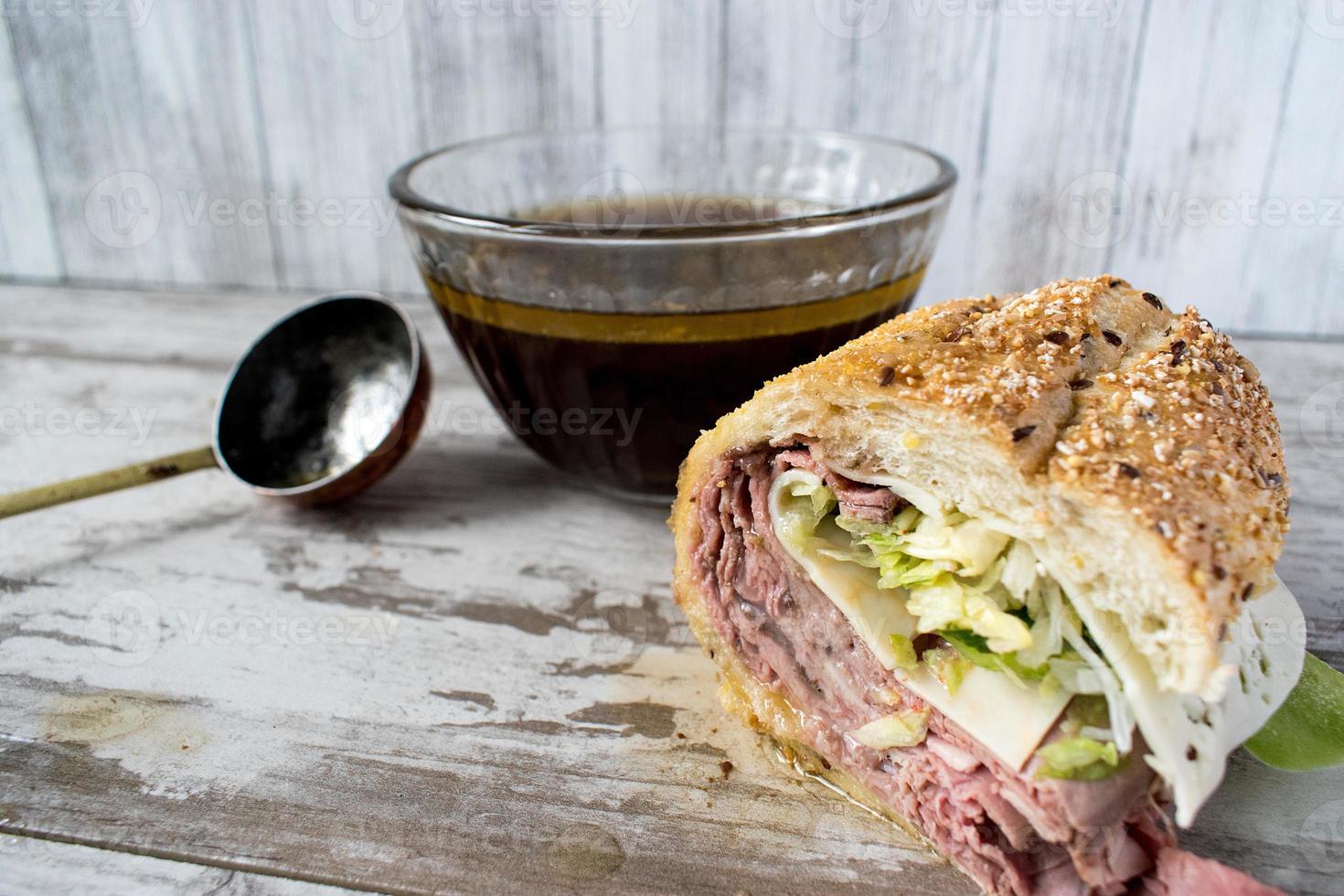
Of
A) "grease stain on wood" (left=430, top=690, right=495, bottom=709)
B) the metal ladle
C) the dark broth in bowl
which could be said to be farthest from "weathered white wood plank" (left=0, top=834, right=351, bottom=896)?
the dark broth in bowl

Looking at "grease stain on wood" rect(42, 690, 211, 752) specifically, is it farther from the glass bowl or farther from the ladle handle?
the glass bowl

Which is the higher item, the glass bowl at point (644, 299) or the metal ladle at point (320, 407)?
the glass bowl at point (644, 299)

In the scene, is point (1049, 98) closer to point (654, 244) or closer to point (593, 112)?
point (593, 112)

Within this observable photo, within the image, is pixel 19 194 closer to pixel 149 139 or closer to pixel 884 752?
pixel 149 139

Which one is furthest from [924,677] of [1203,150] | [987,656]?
[1203,150]

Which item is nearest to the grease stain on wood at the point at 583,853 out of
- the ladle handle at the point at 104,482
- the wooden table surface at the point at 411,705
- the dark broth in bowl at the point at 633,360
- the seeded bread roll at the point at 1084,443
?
the wooden table surface at the point at 411,705

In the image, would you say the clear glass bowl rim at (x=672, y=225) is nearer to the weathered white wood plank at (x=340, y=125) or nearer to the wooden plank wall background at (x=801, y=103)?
the wooden plank wall background at (x=801, y=103)

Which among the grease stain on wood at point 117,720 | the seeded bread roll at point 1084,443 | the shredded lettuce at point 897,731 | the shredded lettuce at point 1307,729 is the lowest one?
the grease stain on wood at point 117,720
